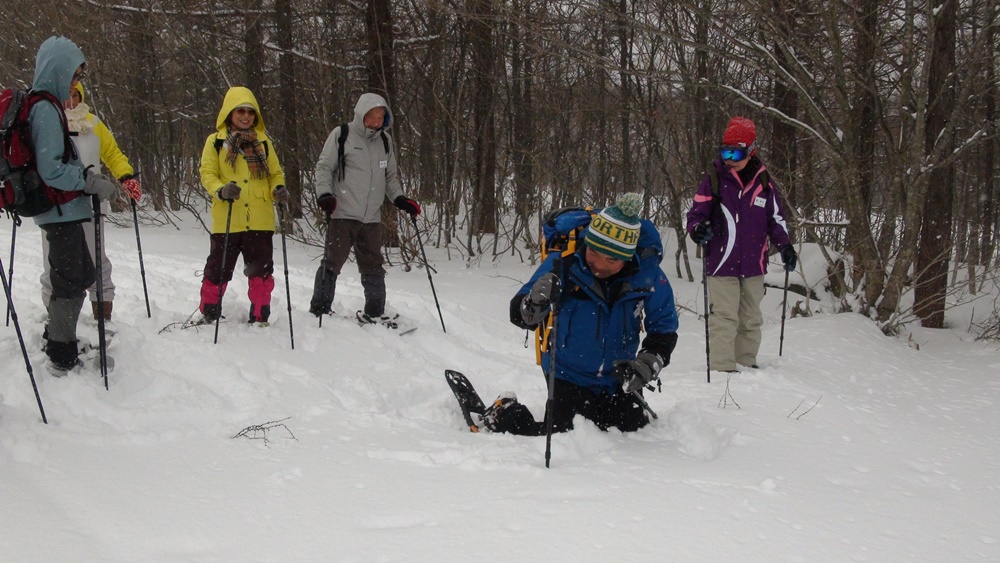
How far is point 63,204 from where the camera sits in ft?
13.3

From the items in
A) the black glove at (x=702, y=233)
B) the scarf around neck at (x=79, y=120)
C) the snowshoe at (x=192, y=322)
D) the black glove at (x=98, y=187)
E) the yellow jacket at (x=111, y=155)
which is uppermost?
the scarf around neck at (x=79, y=120)

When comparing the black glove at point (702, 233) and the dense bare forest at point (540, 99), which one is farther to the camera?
the dense bare forest at point (540, 99)

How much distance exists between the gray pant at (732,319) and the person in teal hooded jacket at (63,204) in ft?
14.3

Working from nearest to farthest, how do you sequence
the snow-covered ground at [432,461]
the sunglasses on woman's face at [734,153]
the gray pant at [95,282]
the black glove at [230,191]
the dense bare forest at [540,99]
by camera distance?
the snow-covered ground at [432,461]
the gray pant at [95,282]
the black glove at [230,191]
the sunglasses on woman's face at [734,153]
the dense bare forest at [540,99]

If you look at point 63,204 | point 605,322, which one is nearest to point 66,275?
point 63,204

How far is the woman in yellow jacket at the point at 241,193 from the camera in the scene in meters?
5.28

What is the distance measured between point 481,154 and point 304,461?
8387mm

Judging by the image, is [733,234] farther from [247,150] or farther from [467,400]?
[247,150]

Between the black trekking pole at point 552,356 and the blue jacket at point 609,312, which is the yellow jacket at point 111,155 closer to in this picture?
the blue jacket at point 609,312

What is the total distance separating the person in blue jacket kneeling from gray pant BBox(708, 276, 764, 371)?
172cm

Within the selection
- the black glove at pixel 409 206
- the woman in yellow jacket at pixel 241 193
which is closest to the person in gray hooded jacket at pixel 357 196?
the black glove at pixel 409 206

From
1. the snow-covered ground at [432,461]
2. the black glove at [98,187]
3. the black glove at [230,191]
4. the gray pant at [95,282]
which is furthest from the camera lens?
the black glove at [230,191]

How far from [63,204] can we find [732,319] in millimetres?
4683

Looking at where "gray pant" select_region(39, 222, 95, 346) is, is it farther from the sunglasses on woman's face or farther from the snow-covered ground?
the sunglasses on woman's face
